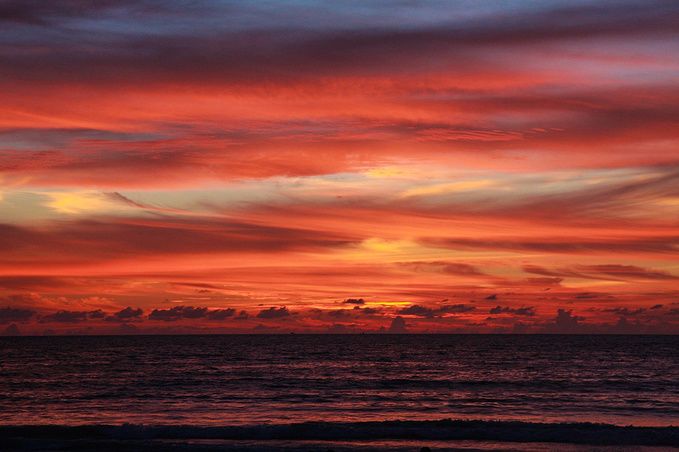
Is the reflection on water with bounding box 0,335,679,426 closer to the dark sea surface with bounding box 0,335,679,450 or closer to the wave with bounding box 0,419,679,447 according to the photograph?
the dark sea surface with bounding box 0,335,679,450

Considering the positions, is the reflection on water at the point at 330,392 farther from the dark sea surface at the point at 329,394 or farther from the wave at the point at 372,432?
the wave at the point at 372,432

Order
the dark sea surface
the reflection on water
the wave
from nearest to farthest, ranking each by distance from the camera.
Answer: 1. the wave
2. the dark sea surface
3. the reflection on water

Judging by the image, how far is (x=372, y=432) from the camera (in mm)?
34562

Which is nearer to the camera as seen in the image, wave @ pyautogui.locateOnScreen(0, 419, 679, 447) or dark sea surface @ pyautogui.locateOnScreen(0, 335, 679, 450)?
wave @ pyautogui.locateOnScreen(0, 419, 679, 447)

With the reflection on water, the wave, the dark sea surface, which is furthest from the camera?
the reflection on water

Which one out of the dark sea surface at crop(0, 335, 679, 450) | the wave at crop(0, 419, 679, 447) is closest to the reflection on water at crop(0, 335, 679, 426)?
the dark sea surface at crop(0, 335, 679, 450)

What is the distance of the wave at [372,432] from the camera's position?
3325 cm

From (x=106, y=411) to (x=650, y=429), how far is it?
96.0 ft

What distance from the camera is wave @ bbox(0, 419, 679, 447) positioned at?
33250 millimetres

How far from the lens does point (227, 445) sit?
31531 millimetres

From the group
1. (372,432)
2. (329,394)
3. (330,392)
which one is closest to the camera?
(372,432)

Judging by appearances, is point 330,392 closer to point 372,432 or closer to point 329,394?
point 329,394

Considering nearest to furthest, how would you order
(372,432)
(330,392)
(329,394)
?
(372,432) → (329,394) → (330,392)

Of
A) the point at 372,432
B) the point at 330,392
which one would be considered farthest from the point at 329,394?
the point at 372,432
